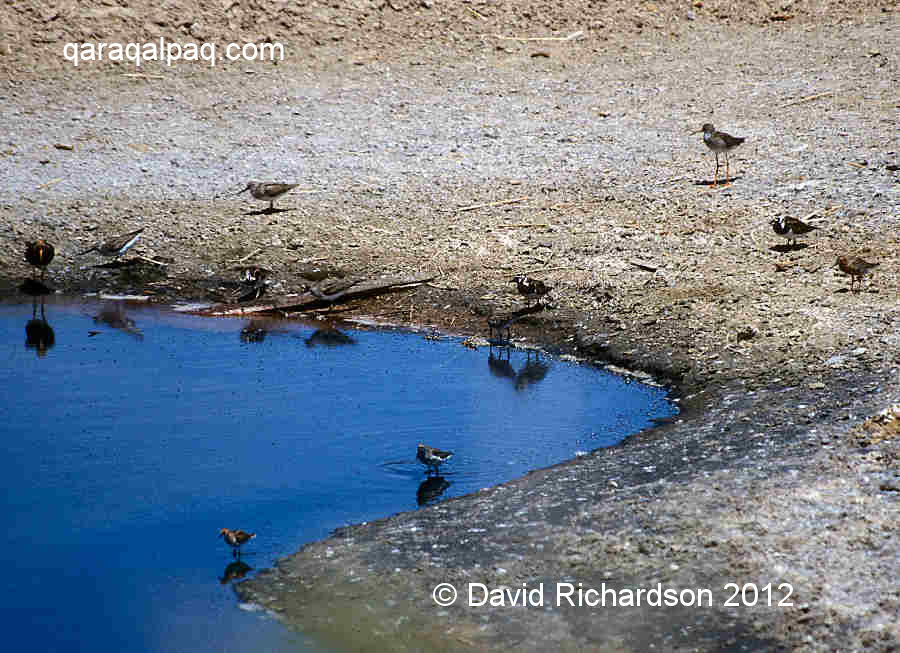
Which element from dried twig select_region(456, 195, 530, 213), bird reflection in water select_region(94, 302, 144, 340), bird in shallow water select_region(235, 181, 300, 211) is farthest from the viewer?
dried twig select_region(456, 195, 530, 213)

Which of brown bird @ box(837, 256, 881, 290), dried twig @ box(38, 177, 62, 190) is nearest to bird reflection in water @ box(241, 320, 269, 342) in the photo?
dried twig @ box(38, 177, 62, 190)

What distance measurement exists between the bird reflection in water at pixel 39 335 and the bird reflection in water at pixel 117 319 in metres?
0.48

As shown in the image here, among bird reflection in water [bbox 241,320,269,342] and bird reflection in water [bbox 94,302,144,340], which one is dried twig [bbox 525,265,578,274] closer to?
bird reflection in water [bbox 241,320,269,342]

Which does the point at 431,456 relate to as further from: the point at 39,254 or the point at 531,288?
the point at 39,254

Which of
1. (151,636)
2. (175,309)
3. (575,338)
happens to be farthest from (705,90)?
(151,636)

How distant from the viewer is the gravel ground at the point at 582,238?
5508 millimetres

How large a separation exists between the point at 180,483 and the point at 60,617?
63.0 inches

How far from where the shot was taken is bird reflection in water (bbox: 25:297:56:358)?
31.9 ft

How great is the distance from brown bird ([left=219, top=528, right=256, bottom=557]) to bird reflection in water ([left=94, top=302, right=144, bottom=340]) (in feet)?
14.5

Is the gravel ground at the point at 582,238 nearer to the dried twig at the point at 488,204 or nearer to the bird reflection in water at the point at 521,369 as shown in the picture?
the dried twig at the point at 488,204

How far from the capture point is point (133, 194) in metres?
13.1

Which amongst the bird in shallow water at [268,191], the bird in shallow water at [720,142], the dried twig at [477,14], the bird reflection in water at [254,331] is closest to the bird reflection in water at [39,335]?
the bird reflection in water at [254,331]

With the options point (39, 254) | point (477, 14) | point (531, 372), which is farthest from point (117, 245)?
point (477, 14)

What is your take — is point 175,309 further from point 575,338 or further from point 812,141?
point 812,141
